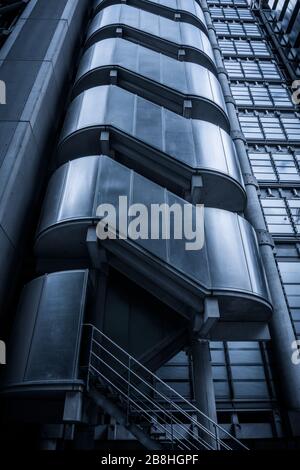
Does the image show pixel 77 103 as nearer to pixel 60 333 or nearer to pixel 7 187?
pixel 7 187

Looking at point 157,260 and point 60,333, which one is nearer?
point 60,333

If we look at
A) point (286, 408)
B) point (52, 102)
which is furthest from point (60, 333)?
point (52, 102)

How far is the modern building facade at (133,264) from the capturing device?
7.05m

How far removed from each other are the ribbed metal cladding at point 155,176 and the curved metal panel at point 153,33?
96mm

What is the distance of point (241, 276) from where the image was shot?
25.1 feet

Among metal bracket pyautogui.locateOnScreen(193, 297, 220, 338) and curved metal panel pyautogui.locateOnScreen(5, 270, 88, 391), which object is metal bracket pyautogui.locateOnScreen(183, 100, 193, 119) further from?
metal bracket pyautogui.locateOnScreen(193, 297, 220, 338)

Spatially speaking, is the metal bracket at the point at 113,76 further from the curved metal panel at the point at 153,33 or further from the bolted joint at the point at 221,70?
the bolted joint at the point at 221,70

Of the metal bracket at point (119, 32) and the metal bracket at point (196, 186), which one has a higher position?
the metal bracket at point (119, 32)

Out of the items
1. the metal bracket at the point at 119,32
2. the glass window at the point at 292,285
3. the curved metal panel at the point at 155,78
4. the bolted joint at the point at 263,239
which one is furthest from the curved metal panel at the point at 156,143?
the metal bracket at the point at 119,32

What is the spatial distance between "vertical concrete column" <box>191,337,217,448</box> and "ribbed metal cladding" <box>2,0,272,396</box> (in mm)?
1154

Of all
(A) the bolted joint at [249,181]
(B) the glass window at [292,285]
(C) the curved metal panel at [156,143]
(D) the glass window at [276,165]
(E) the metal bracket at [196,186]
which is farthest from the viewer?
(D) the glass window at [276,165]

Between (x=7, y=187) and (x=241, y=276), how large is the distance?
6289 mm

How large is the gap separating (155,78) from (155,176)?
15.2ft

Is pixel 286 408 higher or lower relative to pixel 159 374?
lower
